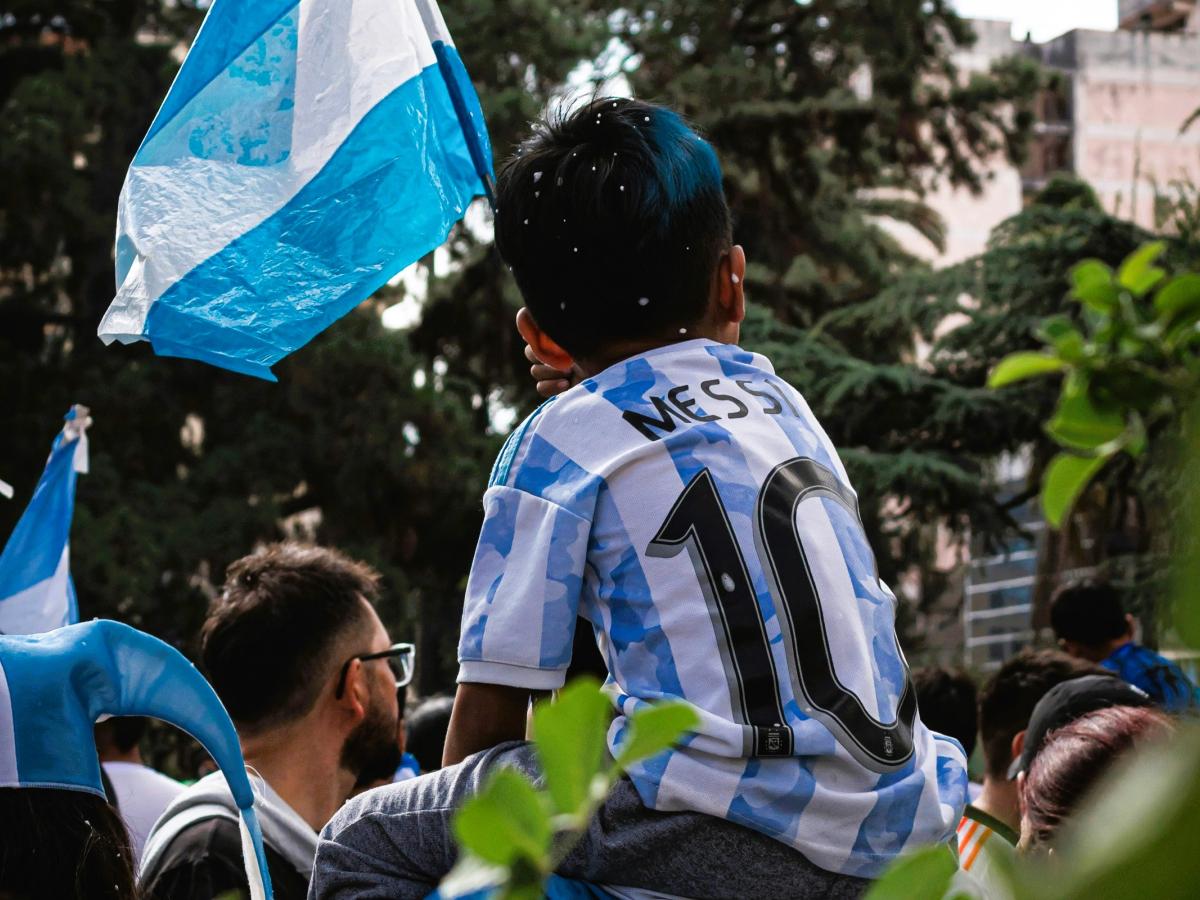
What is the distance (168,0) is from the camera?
52.2 ft

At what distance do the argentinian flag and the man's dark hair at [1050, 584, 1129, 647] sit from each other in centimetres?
348

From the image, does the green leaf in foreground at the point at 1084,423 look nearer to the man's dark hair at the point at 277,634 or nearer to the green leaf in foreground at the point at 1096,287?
the green leaf in foreground at the point at 1096,287

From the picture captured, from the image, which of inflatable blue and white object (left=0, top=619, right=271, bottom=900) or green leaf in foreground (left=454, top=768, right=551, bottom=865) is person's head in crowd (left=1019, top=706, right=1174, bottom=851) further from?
green leaf in foreground (left=454, top=768, right=551, bottom=865)

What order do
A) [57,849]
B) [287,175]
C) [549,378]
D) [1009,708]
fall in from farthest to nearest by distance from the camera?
[1009,708]
[287,175]
[549,378]
[57,849]

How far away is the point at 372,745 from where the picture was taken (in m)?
2.95

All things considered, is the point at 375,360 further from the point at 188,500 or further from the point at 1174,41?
the point at 1174,41

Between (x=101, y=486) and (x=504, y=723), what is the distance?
1211 cm

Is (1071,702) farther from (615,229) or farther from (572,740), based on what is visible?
(572,740)

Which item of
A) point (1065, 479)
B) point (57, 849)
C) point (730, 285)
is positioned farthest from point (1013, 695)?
point (1065, 479)

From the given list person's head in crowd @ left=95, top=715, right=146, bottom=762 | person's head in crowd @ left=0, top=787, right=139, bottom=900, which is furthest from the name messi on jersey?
person's head in crowd @ left=95, top=715, right=146, bottom=762

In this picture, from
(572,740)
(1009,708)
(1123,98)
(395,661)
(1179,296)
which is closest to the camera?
(572,740)

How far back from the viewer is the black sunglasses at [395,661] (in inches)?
113

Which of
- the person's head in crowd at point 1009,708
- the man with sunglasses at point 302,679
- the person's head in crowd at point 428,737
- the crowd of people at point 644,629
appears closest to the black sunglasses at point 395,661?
the man with sunglasses at point 302,679

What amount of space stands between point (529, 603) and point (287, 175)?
1190 millimetres
